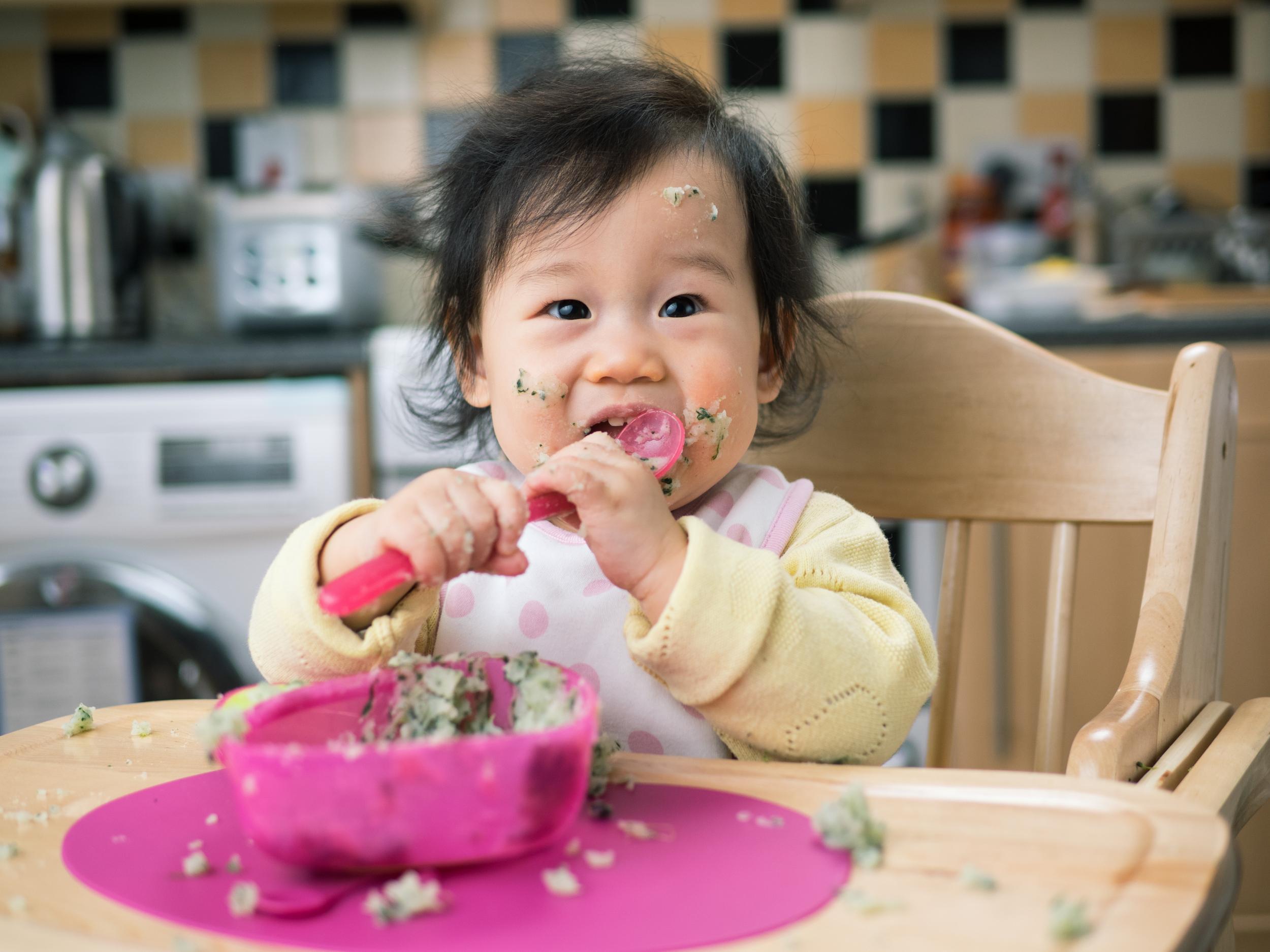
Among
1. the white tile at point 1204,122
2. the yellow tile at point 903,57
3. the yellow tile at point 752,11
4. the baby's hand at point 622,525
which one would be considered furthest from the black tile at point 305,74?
the baby's hand at point 622,525

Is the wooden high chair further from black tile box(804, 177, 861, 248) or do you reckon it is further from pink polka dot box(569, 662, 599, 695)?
black tile box(804, 177, 861, 248)

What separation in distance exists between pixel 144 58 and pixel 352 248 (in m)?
0.64

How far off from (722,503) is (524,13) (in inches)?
70.5

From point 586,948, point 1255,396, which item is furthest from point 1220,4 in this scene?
point 586,948

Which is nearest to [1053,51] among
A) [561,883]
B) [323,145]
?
[323,145]

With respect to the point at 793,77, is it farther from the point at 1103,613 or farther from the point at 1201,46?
the point at 1103,613

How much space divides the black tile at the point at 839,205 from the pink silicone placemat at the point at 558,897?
2030mm

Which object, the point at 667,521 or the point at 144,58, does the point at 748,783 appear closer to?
the point at 667,521

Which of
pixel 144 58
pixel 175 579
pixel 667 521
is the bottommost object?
pixel 175 579

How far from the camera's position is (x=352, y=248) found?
2.26 meters

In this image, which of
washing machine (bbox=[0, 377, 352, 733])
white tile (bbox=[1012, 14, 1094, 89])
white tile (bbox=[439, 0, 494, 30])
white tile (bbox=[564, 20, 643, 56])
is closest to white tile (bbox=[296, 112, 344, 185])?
white tile (bbox=[439, 0, 494, 30])

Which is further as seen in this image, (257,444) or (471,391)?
(257,444)

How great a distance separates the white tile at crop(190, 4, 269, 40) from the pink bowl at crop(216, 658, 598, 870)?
226 cm

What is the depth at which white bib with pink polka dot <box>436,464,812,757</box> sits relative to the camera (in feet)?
2.87
